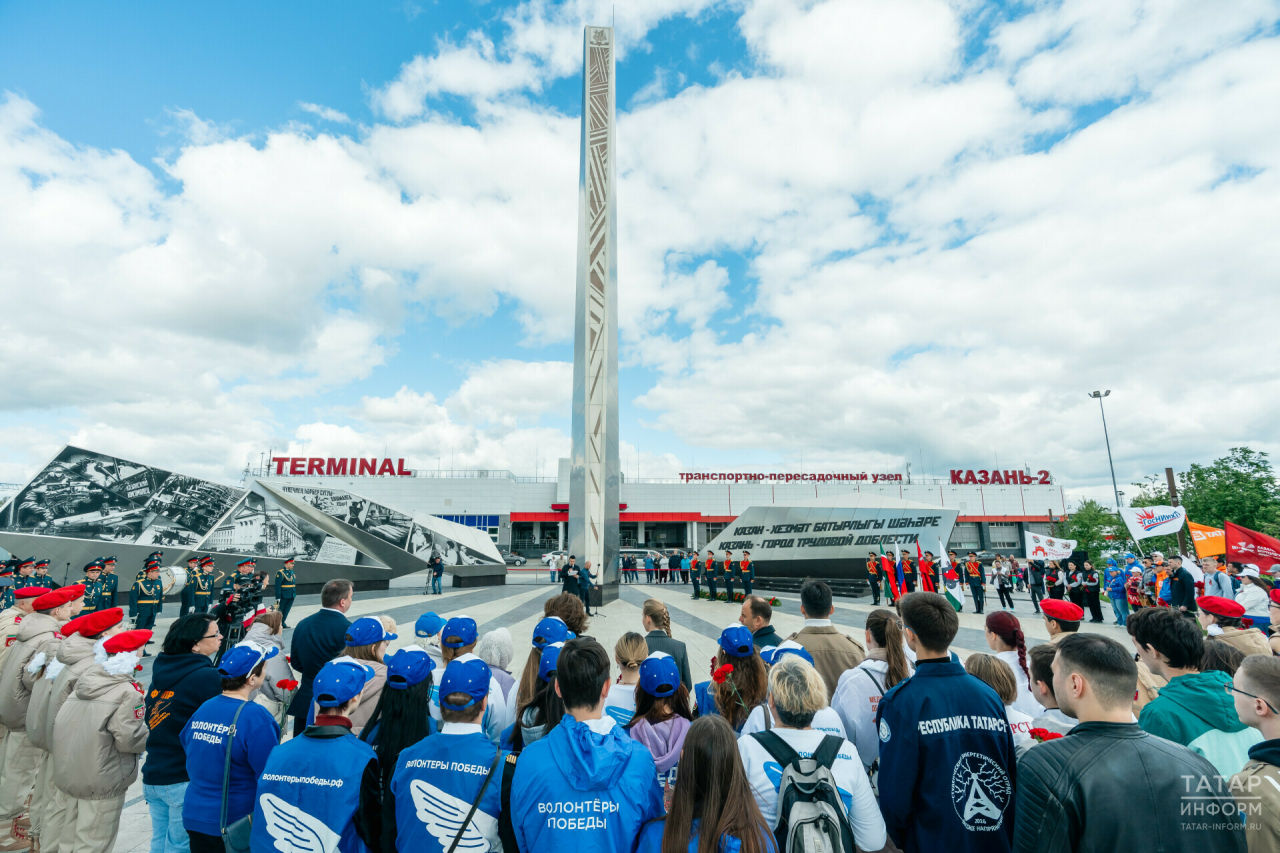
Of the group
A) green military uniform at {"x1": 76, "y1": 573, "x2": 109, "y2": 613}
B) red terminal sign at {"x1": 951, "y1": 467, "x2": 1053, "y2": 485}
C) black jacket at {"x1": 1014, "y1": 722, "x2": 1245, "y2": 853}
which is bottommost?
green military uniform at {"x1": 76, "y1": 573, "x2": 109, "y2": 613}

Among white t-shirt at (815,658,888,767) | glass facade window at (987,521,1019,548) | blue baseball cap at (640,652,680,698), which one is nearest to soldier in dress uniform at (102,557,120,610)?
blue baseball cap at (640,652,680,698)

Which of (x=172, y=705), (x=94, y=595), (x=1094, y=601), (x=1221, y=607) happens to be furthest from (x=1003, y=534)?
(x=172, y=705)

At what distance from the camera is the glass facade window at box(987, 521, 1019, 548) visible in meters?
55.6

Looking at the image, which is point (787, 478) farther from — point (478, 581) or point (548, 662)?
point (548, 662)

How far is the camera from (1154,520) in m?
13.4

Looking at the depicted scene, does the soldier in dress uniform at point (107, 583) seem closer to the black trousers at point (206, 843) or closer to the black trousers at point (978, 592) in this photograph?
the black trousers at point (206, 843)

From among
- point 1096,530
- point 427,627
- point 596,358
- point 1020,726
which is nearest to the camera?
point 1020,726

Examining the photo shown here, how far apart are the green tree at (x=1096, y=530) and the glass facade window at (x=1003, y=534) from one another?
14.2 metres

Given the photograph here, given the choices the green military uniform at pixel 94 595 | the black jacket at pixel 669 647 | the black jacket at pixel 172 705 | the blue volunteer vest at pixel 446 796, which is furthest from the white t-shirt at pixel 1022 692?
the green military uniform at pixel 94 595

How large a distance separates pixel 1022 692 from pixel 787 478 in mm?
55419

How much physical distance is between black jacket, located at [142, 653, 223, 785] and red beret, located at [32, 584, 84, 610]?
2806mm

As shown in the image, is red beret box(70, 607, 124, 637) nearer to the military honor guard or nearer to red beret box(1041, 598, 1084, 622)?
red beret box(1041, 598, 1084, 622)

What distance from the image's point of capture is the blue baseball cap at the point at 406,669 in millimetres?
2676

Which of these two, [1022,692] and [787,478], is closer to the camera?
[1022,692]
